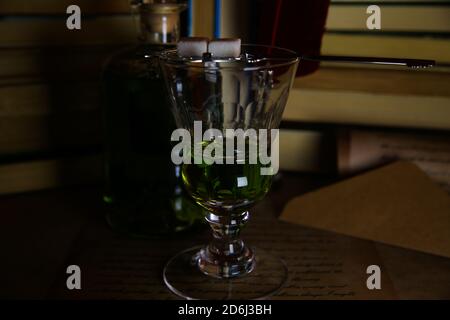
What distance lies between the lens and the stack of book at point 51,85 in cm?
59

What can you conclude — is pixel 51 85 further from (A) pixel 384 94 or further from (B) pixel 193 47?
(A) pixel 384 94

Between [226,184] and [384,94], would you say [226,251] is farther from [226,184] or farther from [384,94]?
[384,94]

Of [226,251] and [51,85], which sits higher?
[51,85]

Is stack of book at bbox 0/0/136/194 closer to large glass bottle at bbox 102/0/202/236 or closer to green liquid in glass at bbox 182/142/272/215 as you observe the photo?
large glass bottle at bbox 102/0/202/236

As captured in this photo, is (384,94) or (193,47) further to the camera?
(384,94)

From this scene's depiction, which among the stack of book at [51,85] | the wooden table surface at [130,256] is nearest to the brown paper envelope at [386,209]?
the wooden table surface at [130,256]

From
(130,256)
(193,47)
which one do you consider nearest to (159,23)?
(193,47)

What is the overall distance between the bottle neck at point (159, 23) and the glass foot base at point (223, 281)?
195mm

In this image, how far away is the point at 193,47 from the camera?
0.43 meters

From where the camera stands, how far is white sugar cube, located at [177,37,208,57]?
1.42 feet

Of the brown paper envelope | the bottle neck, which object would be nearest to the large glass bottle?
the bottle neck

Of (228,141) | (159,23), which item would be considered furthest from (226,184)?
(159,23)

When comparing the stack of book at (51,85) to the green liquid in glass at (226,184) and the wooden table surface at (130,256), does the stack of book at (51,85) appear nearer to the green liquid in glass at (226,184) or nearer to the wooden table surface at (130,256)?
the wooden table surface at (130,256)

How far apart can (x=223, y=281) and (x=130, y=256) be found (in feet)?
0.29
